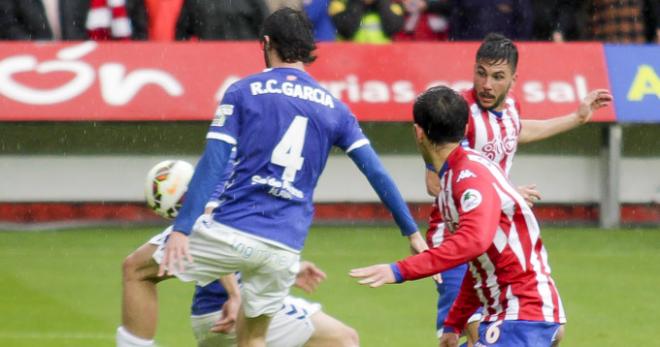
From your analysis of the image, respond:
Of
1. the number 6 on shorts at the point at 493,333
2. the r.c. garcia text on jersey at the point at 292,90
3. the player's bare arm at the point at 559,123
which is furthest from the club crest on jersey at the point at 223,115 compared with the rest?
the player's bare arm at the point at 559,123

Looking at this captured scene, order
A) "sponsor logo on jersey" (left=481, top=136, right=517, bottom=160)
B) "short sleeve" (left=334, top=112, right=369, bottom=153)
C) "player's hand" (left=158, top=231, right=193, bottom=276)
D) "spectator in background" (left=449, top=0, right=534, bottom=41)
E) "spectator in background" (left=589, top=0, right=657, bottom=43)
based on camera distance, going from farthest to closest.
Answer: "spectator in background" (left=589, top=0, right=657, bottom=43) → "spectator in background" (left=449, top=0, right=534, bottom=41) → "sponsor logo on jersey" (left=481, top=136, right=517, bottom=160) → "short sleeve" (left=334, top=112, right=369, bottom=153) → "player's hand" (left=158, top=231, right=193, bottom=276)

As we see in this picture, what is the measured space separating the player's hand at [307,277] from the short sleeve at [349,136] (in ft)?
1.75

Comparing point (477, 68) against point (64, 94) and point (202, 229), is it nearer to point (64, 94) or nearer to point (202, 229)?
point (202, 229)

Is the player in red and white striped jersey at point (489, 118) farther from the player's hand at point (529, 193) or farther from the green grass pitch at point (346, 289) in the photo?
the green grass pitch at point (346, 289)

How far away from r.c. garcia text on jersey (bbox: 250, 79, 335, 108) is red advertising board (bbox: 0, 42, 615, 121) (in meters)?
6.63

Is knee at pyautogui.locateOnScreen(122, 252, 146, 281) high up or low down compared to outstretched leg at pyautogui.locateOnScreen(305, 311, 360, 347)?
up

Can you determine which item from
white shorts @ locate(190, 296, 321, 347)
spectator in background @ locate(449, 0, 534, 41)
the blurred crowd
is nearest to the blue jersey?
white shorts @ locate(190, 296, 321, 347)

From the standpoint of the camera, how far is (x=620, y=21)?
1420 cm

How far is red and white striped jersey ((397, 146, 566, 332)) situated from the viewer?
5293mm

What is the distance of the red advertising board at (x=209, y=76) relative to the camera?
12641mm

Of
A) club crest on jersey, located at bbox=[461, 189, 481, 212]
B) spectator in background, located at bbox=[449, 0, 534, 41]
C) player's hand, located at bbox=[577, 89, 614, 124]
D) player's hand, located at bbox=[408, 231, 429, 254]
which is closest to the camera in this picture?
club crest on jersey, located at bbox=[461, 189, 481, 212]

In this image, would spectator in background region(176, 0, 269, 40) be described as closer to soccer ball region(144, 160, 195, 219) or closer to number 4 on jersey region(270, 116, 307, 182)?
soccer ball region(144, 160, 195, 219)

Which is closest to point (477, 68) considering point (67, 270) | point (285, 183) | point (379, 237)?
point (285, 183)

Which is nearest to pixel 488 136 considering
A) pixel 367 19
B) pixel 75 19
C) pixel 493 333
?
pixel 493 333
